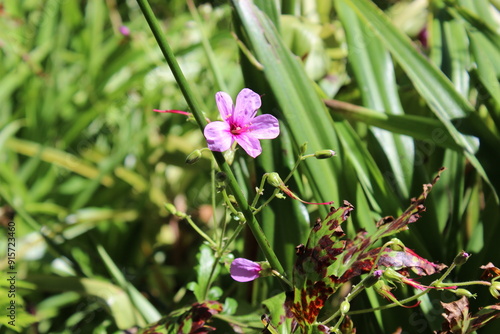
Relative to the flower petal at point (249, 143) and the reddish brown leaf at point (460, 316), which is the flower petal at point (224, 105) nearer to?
the flower petal at point (249, 143)

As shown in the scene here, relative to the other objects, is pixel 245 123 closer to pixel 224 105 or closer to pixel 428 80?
pixel 224 105

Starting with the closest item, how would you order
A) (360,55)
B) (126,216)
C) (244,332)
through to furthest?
1. (244,332)
2. (360,55)
3. (126,216)

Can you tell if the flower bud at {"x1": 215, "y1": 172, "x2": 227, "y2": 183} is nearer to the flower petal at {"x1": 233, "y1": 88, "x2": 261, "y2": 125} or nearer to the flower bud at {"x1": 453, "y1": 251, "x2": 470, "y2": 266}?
the flower petal at {"x1": 233, "y1": 88, "x2": 261, "y2": 125}

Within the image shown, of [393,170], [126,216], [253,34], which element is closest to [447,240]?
[393,170]

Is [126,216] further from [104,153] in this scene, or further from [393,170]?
[393,170]

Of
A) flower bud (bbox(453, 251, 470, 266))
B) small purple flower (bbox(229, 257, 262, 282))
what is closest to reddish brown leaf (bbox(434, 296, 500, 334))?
flower bud (bbox(453, 251, 470, 266))

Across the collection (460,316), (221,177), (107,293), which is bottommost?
(107,293)

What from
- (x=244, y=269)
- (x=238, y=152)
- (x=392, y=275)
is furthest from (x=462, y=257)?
(x=238, y=152)
